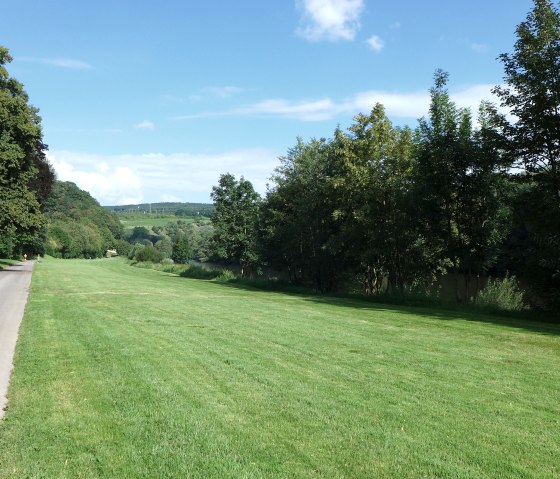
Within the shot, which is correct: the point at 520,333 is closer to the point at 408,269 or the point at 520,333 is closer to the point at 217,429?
the point at 217,429

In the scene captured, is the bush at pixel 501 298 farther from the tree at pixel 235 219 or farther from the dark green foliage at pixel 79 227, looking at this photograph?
the dark green foliage at pixel 79 227

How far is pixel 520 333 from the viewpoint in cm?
1250

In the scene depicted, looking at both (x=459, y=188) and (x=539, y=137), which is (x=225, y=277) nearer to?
(x=459, y=188)

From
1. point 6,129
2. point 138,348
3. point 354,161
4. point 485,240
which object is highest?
point 6,129

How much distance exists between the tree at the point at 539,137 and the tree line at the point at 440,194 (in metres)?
0.04

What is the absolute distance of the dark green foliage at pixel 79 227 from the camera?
4759 inches

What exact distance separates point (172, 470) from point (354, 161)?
23.1 metres

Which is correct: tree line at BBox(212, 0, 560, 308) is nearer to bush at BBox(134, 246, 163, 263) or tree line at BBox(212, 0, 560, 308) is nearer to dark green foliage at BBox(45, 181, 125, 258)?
bush at BBox(134, 246, 163, 263)

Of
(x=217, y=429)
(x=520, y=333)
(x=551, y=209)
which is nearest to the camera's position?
(x=217, y=429)

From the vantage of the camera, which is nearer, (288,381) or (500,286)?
(288,381)

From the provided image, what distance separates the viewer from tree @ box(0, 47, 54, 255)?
3472cm

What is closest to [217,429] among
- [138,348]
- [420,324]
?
[138,348]

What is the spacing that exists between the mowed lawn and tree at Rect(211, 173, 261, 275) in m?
36.9

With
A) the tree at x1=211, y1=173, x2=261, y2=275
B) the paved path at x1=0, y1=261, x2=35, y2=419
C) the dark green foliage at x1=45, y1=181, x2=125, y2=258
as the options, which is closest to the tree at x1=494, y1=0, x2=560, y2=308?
the paved path at x1=0, y1=261, x2=35, y2=419
